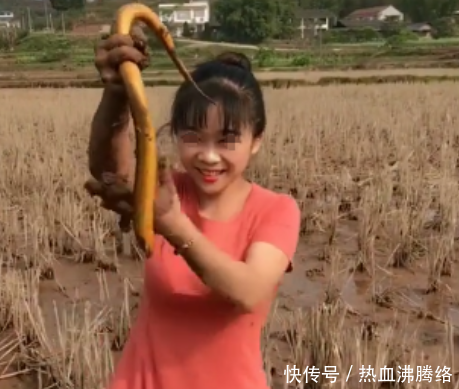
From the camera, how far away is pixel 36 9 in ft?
260

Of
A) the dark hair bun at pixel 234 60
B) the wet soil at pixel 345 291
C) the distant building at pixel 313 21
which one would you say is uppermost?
the dark hair bun at pixel 234 60

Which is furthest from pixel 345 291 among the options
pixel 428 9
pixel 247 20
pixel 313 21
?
pixel 428 9

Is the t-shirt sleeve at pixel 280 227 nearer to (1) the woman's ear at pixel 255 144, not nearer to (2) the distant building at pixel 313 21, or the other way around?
(1) the woman's ear at pixel 255 144

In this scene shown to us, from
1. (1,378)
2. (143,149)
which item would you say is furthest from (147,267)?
(1,378)

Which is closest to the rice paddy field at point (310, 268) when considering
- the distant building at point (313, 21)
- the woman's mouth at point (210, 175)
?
the woman's mouth at point (210, 175)

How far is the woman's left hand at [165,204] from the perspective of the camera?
127 cm

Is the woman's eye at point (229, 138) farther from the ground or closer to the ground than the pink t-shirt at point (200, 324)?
farther from the ground

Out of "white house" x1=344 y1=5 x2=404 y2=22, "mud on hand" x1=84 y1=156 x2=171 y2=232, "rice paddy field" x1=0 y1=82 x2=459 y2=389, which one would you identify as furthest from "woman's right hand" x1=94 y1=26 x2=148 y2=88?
"white house" x1=344 y1=5 x2=404 y2=22

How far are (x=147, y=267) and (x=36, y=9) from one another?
81907 mm

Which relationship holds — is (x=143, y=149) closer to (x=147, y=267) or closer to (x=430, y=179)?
(x=147, y=267)

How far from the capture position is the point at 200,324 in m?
1.48

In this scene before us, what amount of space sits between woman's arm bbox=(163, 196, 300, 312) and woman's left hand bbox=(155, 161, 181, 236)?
0.4 inches

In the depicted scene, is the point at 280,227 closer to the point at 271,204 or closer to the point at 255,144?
the point at 271,204

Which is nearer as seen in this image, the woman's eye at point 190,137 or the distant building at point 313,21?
the woman's eye at point 190,137
